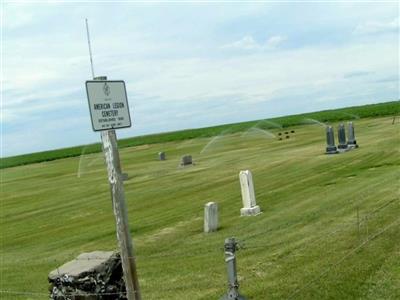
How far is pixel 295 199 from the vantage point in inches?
766

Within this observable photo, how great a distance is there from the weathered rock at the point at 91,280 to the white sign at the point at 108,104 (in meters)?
2.74

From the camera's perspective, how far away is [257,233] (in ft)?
48.3

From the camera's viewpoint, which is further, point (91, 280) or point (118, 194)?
point (91, 280)

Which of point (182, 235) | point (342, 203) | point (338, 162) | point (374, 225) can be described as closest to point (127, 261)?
point (374, 225)

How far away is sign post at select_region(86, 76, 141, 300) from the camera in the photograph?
23.1 feet

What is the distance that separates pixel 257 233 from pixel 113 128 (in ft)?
27.2

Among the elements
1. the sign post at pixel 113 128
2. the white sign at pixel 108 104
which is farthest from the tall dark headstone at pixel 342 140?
the white sign at pixel 108 104

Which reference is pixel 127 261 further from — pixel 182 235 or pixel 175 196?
pixel 175 196

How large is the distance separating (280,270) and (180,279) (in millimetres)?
2049

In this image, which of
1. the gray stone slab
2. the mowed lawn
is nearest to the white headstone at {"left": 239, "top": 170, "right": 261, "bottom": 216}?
the mowed lawn

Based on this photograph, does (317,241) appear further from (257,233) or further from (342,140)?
(342,140)

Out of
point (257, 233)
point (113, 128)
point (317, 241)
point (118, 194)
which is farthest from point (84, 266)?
point (257, 233)

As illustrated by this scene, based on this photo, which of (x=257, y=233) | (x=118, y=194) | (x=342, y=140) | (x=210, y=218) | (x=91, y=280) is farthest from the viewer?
(x=342, y=140)

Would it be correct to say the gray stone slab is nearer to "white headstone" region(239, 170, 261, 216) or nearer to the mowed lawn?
the mowed lawn
